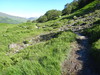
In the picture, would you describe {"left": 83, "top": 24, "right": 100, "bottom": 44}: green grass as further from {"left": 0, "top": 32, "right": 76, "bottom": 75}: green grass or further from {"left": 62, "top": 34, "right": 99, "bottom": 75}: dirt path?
{"left": 0, "top": 32, "right": 76, "bottom": 75}: green grass

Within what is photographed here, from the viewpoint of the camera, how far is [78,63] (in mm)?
10023

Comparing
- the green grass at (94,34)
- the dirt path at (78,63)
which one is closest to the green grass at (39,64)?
the dirt path at (78,63)

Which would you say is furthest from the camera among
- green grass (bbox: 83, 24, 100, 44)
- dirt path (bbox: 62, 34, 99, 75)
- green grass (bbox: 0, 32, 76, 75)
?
green grass (bbox: 83, 24, 100, 44)

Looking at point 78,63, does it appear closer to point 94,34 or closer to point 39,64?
point 39,64

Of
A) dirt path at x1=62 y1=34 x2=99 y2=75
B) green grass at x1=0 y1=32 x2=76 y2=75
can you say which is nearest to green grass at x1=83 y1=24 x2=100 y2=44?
dirt path at x1=62 y1=34 x2=99 y2=75

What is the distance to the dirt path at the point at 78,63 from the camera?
363 inches

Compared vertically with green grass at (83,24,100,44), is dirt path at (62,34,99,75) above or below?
below

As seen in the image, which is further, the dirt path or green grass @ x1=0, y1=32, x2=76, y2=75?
the dirt path

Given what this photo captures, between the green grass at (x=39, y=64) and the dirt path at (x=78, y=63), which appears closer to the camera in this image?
the green grass at (x=39, y=64)

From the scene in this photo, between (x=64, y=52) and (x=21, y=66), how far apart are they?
12.4 ft

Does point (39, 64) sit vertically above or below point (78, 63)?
above

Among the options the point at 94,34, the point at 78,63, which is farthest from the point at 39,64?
the point at 94,34

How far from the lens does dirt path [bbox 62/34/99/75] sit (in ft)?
30.3

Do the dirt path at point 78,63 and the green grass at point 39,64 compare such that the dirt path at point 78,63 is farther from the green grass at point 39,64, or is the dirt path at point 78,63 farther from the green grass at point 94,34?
the green grass at point 94,34
